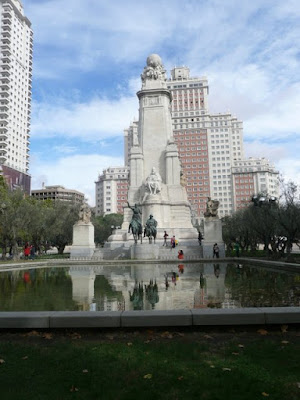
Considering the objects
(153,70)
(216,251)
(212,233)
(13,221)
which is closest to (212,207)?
(212,233)

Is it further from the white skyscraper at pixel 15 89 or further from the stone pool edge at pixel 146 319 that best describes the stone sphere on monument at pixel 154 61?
the white skyscraper at pixel 15 89

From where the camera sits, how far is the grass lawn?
4.12 m

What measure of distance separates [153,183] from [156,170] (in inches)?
151

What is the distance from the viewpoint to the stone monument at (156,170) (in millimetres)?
43875

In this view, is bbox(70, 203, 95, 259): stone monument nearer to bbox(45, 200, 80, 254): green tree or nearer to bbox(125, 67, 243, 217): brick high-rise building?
bbox(45, 200, 80, 254): green tree

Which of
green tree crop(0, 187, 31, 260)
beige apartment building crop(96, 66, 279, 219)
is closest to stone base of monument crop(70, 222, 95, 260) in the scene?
green tree crop(0, 187, 31, 260)

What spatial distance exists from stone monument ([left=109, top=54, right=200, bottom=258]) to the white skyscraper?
2140 inches

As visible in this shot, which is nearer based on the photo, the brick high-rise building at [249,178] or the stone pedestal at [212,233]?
the stone pedestal at [212,233]

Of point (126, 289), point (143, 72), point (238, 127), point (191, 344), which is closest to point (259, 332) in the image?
point (191, 344)

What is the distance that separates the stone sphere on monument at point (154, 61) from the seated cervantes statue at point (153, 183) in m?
17.5

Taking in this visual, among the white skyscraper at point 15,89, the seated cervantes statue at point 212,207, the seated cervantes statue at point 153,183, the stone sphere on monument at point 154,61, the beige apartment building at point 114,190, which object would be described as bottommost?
the seated cervantes statue at point 212,207

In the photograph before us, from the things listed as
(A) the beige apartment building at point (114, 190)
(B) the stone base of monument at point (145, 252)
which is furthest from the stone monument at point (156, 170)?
(A) the beige apartment building at point (114, 190)

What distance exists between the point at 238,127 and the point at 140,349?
167 metres

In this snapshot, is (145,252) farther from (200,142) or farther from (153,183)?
(200,142)
